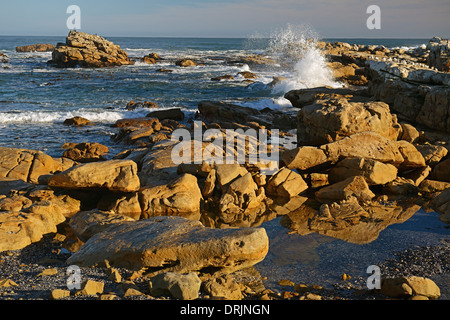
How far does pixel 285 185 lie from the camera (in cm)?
941

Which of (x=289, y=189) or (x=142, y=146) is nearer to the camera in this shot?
(x=289, y=189)

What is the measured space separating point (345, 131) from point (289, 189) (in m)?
2.26

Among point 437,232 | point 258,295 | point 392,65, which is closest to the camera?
point 258,295

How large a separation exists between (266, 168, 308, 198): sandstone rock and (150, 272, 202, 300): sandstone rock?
15.5 ft

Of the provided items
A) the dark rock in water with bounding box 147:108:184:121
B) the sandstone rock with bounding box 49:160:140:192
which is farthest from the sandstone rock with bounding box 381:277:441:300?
the dark rock in water with bounding box 147:108:184:121

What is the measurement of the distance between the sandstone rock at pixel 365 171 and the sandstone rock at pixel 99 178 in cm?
468

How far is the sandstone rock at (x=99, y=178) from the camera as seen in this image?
794 centimetres

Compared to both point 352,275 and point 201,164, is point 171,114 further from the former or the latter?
point 352,275

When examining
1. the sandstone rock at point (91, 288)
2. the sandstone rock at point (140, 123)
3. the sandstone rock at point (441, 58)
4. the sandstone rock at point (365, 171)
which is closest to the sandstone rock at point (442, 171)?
the sandstone rock at point (365, 171)

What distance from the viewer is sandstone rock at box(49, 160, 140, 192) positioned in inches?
313

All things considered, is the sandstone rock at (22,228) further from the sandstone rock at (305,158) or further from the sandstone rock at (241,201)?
the sandstone rock at (305,158)
